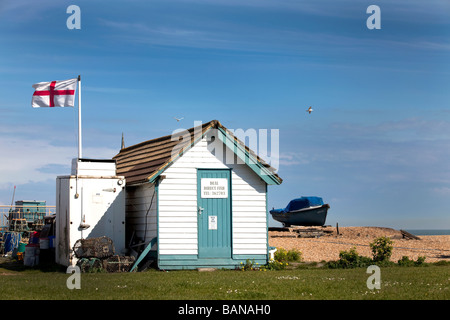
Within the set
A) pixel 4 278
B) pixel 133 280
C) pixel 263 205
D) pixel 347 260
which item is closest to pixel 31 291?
pixel 133 280

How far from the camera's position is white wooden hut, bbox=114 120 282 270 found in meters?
19.0

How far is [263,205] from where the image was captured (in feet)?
65.7

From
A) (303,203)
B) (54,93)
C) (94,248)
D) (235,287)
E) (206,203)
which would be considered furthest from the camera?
(303,203)

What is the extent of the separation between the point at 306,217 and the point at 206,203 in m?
32.5

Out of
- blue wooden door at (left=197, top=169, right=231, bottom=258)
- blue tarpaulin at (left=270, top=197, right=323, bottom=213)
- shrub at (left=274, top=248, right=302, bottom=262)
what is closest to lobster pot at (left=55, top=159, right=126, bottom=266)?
blue wooden door at (left=197, top=169, right=231, bottom=258)

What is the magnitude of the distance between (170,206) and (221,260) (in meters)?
2.66

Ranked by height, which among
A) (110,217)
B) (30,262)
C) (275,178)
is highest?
(275,178)

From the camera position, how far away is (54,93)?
23.1 meters

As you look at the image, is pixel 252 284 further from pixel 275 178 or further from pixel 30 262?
pixel 30 262

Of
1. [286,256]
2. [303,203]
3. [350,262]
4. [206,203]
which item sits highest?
[206,203]

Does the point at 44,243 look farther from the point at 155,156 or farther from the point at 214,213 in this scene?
the point at 214,213

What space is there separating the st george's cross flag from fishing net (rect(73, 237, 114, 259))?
7039 millimetres

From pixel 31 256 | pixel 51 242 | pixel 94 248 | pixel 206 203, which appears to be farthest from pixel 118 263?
pixel 51 242
